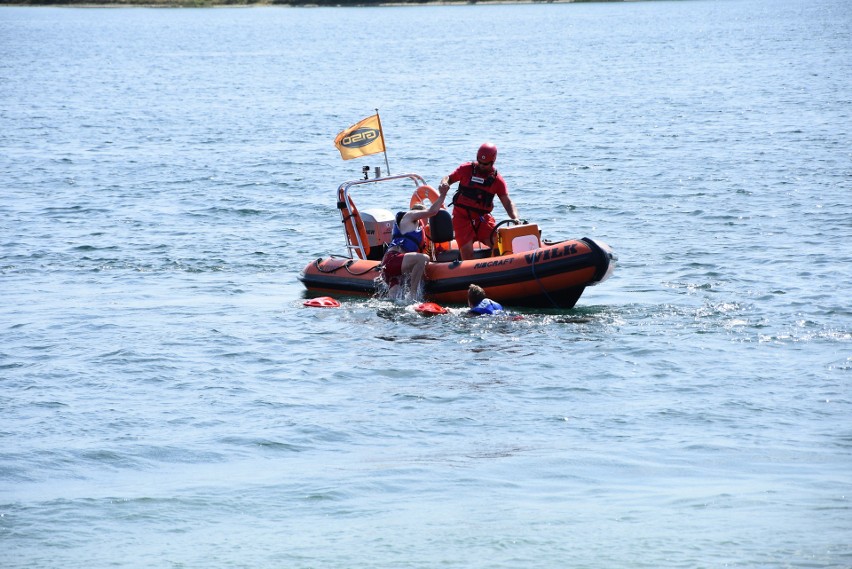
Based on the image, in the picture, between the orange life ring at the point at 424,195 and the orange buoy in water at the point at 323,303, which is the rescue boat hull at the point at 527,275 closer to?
the orange buoy in water at the point at 323,303

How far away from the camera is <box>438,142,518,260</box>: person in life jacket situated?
1237 cm

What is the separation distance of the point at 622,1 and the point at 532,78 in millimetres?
70597

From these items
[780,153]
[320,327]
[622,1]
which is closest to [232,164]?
[780,153]

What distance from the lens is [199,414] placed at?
32.1ft

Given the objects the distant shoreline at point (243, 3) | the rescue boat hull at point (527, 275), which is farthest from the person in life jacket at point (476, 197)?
the distant shoreline at point (243, 3)

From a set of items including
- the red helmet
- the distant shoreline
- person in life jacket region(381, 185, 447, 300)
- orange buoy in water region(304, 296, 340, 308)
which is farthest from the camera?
the distant shoreline

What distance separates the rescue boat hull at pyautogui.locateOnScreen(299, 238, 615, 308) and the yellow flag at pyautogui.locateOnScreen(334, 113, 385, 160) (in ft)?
5.51

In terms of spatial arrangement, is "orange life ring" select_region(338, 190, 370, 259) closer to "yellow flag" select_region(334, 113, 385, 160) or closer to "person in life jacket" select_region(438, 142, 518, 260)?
"yellow flag" select_region(334, 113, 385, 160)

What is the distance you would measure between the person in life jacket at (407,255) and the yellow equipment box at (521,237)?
2.57 ft

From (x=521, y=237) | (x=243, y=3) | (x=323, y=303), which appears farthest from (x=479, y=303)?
(x=243, y=3)

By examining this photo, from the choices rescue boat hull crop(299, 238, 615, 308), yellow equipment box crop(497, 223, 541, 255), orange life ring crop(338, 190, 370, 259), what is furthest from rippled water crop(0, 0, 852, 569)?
orange life ring crop(338, 190, 370, 259)

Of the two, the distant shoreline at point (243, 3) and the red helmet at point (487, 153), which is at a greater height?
the distant shoreline at point (243, 3)

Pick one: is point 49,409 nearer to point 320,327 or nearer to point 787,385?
point 320,327

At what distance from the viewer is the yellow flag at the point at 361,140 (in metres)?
14.2
